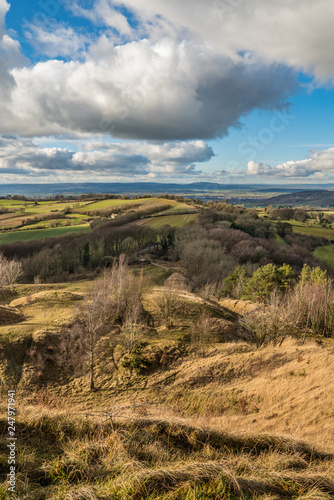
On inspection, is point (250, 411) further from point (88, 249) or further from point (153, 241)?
point (153, 241)

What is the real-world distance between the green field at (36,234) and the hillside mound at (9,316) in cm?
6935

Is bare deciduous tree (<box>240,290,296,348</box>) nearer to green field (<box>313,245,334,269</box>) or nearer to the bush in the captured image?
the bush

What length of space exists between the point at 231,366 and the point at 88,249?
2516 inches

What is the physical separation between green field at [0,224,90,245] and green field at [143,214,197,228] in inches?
1138

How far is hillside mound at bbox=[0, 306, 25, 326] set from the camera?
95.7 ft

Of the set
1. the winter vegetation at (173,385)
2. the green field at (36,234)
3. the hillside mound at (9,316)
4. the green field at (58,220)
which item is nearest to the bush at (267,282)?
the winter vegetation at (173,385)

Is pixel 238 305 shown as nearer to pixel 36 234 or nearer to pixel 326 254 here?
pixel 326 254

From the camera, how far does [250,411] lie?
19406mm

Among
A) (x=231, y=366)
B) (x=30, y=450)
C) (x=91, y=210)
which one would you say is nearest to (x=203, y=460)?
(x=30, y=450)

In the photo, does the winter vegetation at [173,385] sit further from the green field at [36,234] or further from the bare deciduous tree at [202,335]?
the green field at [36,234]

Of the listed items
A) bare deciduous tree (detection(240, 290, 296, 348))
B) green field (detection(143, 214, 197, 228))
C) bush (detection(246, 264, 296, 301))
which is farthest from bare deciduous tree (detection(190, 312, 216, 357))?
green field (detection(143, 214, 197, 228))

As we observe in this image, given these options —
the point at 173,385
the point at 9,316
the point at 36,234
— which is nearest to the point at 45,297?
the point at 9,316

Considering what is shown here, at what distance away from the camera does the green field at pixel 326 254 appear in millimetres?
81912

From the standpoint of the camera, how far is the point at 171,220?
121m
